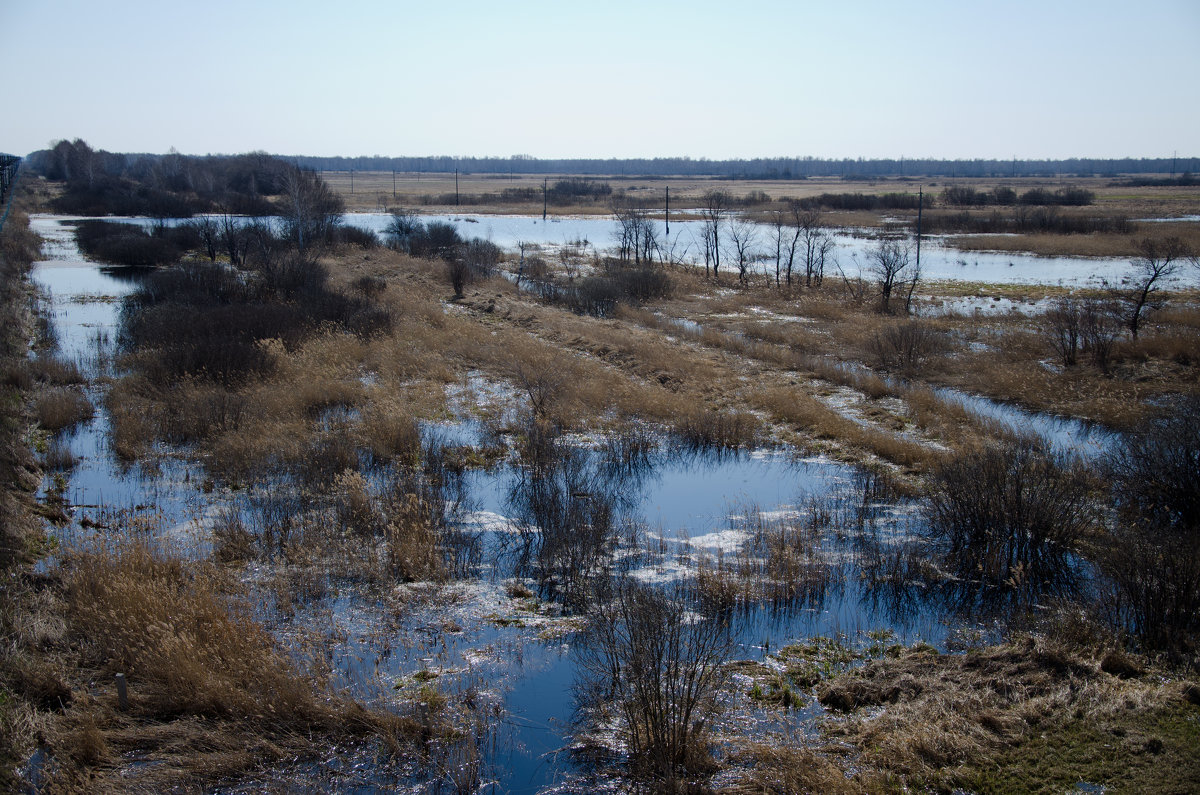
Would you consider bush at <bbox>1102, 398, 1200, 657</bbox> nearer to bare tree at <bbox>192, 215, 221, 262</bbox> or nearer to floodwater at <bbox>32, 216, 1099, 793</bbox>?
floodwater at <bbox>32, 216, 1099, 793</bbox>

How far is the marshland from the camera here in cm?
736

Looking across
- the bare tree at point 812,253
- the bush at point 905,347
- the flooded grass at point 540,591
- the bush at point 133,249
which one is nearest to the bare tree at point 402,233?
the bush at point 133,249

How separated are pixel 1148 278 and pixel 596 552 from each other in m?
34.0

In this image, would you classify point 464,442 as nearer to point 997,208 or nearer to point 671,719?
point 671,719

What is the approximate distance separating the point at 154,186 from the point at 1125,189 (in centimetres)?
12066

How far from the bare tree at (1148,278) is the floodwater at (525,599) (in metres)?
16.1

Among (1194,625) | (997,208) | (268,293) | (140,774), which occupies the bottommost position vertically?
(140,774)

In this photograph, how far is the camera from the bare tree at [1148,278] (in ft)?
83.1

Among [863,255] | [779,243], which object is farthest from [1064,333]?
[863,255]

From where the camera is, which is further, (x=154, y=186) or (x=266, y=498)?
(x=154, y=186)

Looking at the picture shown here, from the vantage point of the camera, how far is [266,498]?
13.8 meters

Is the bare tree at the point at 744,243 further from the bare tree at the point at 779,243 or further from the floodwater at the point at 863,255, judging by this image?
the bare tree at the point at 779,243

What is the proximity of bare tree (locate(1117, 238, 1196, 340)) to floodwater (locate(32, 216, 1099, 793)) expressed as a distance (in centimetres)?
1608

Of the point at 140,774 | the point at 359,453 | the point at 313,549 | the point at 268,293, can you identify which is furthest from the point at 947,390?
the point at 268,293
